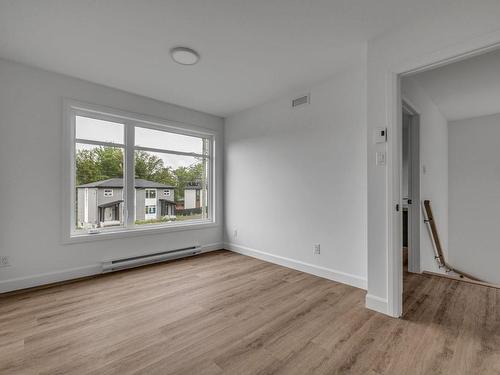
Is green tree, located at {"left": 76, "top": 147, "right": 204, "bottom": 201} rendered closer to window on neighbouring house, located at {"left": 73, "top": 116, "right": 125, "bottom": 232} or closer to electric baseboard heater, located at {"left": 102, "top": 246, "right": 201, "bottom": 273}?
window on neighbouring house, located at {"left": 73, "top": 116, "right": 125, "bottom": 232}

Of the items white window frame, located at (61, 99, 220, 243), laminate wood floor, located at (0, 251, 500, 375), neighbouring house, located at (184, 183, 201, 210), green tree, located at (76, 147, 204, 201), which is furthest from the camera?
neighbouring house, located at (184, 183, 201, 210)

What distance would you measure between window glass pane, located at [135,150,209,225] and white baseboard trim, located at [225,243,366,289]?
113 cm

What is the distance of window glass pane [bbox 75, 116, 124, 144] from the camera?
3.35 m

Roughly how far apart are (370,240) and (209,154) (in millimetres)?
3303

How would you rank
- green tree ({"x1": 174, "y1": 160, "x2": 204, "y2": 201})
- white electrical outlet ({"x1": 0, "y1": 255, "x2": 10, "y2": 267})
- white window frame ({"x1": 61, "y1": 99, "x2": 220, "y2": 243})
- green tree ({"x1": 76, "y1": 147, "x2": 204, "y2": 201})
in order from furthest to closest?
green tree ({"x1": 174, "y1": 160, "x2": 204, "y2": 201}) < green tree ({"x1": 76, "y1": 147, "x2": 204, "y2": 201}) < white window frame ({"x1": 61, "y1": 99, "x2": 220, "y2": 243}) < white electrical outlet ({"x1": 0, "y1": 255, "x2": 10, "y2": 267})

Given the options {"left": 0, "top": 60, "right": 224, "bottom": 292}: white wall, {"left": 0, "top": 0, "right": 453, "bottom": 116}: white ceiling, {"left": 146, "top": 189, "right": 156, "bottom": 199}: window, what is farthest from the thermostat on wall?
{"left": 0, "top": 60, "right": 224, "bottom": 292}: white wall

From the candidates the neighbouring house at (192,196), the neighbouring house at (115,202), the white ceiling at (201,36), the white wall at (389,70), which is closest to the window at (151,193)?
the neighbouring house at (115,202)

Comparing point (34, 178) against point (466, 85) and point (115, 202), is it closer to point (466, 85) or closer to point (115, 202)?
point (115, 202)

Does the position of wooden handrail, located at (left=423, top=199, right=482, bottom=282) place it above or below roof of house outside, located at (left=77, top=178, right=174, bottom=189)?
below

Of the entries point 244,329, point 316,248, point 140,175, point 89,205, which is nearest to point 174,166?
point 140,175

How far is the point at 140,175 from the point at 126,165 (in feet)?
0.85

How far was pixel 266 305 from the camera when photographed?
2.44 m

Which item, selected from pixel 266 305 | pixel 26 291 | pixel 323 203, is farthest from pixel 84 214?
pixel 323 203

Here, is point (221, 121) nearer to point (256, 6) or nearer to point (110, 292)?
point (256, 6)
